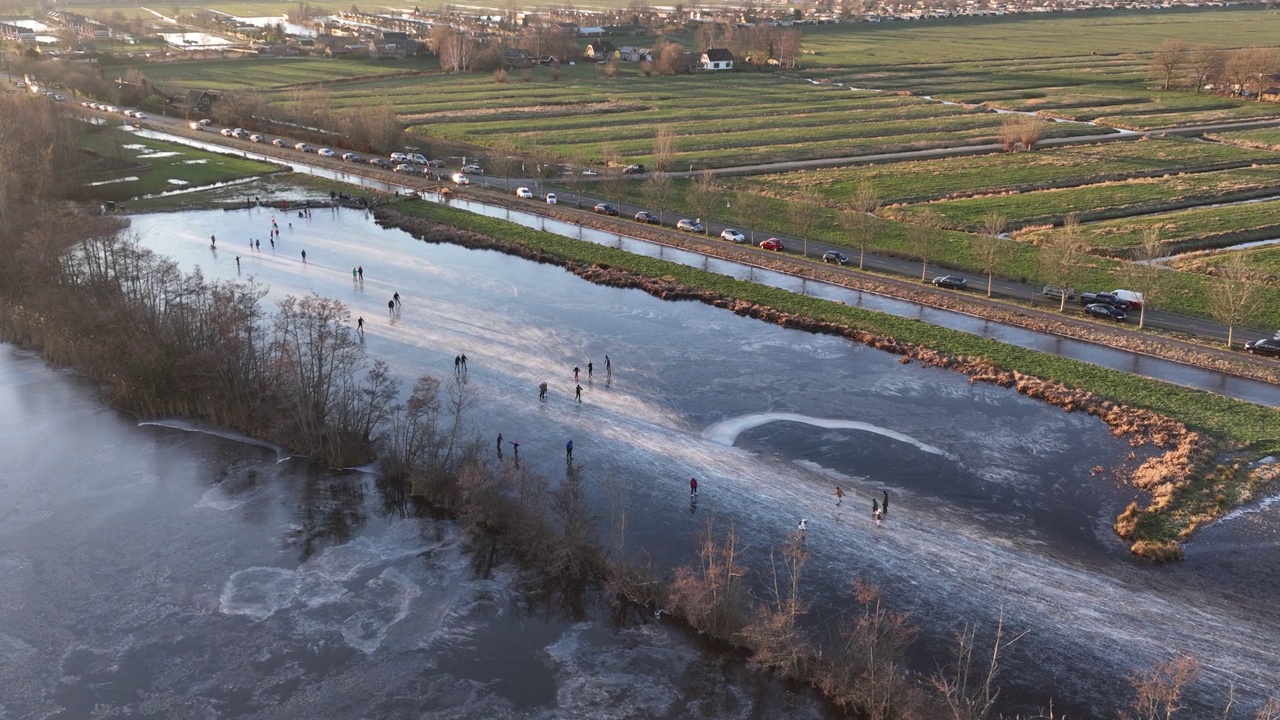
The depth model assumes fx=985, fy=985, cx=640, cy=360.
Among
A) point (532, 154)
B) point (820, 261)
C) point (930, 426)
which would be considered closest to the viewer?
point (930, 426)

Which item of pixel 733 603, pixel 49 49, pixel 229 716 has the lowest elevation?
pixel 229 716

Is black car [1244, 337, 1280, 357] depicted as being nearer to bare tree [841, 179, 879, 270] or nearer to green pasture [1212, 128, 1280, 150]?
bare tree [841, 179, 879, 270]

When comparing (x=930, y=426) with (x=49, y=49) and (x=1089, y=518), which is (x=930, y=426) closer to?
(x=1089, y=518)

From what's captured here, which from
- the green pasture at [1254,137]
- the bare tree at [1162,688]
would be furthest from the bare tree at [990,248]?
the green pasture at [1254,137]

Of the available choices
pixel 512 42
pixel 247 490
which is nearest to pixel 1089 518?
pixel 247 490

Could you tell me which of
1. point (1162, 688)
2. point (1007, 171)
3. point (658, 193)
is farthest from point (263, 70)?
point (1162, 688)
